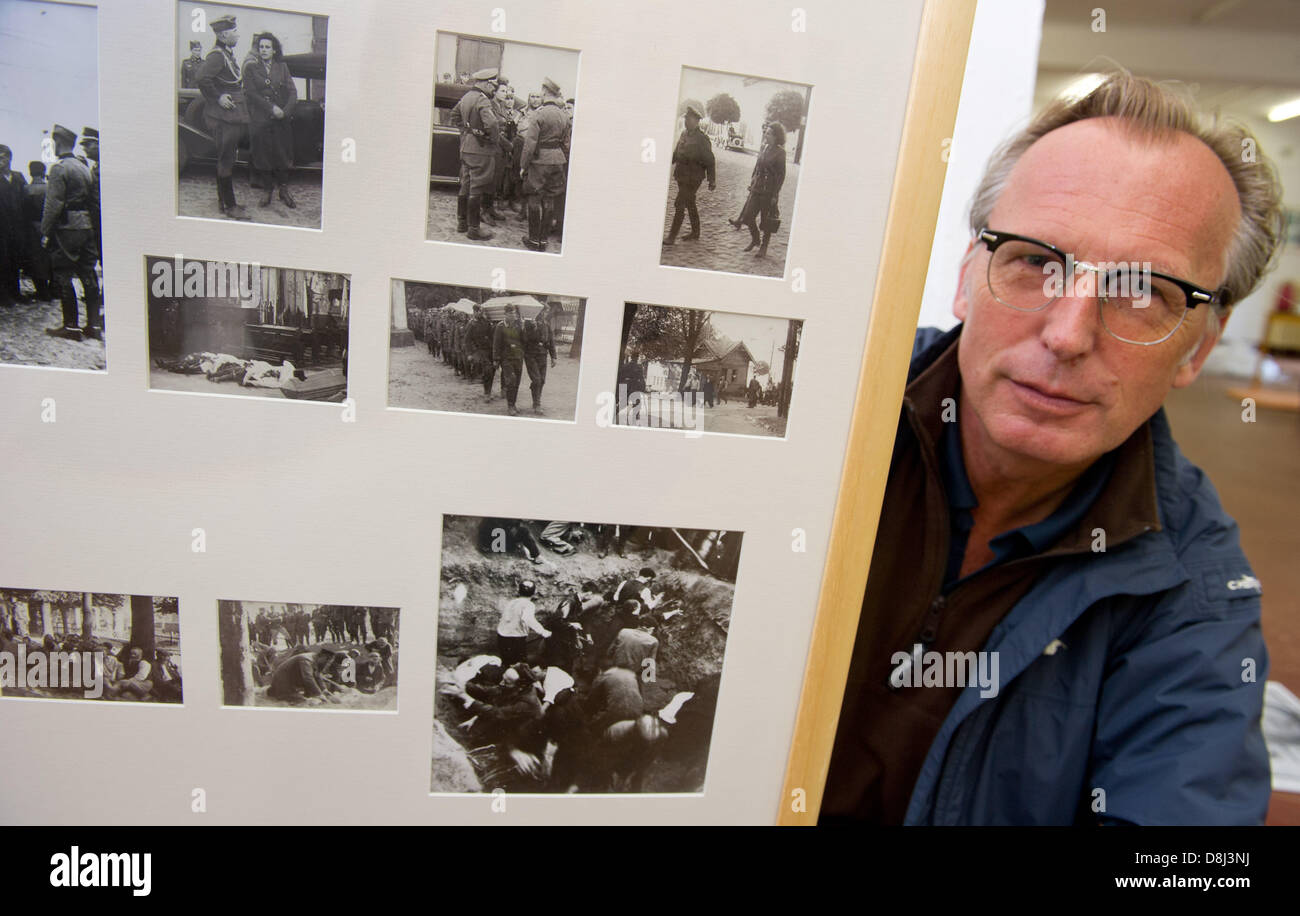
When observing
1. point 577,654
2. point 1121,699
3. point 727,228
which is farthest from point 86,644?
point 1121,699

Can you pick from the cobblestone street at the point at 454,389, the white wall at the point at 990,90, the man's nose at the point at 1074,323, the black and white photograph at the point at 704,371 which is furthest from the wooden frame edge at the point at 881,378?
the white wall at the point at 990,90

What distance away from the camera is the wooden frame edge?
21.9 inches

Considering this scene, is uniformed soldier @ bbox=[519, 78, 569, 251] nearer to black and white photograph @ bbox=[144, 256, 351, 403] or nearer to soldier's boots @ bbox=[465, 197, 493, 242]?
soldier's boots @ bbox=[465, 197, 493, 242]

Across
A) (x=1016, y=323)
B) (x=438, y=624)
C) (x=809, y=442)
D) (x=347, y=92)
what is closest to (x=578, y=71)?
(x=347, y=92)

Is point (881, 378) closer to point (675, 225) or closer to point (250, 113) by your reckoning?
point (675, 225)

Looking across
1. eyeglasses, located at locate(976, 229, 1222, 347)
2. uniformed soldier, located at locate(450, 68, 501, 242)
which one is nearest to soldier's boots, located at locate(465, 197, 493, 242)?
uniformed soldier, located at locate(450, 68, 501, 242)

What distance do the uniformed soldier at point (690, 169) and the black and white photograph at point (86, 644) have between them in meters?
0.50

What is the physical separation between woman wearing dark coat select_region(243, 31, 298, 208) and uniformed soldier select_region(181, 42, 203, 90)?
0.03 m

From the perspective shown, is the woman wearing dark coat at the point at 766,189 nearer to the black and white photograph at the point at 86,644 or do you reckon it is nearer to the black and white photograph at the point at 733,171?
the black and white photograph at the point at 733,171

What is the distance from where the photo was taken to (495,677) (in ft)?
2.13

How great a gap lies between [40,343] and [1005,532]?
1071mm

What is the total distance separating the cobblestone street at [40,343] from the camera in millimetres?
546

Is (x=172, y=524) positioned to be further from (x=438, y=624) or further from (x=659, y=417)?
(x=659, y=417)
